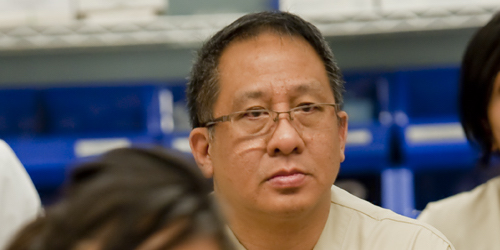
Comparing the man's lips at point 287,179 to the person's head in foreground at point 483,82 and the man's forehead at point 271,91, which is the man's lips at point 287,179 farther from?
the person's head in foreground at point 483,82

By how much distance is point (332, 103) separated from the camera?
1.13m

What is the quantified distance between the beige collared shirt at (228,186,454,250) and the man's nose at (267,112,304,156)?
0.23m

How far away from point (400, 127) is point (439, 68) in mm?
367

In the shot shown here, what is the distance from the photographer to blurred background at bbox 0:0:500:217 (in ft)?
6.42

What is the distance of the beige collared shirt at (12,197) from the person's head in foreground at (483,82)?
1.11m

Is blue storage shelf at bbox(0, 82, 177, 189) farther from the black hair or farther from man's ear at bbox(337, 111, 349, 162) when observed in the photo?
man's ear at bbox(337, 111, 349, 162)

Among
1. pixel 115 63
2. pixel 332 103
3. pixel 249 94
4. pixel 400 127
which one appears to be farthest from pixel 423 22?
pixel 115 63

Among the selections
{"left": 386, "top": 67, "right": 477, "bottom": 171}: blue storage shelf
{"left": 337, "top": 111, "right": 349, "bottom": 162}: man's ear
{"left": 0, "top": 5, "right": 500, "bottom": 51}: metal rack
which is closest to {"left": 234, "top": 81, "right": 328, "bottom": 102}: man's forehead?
{"left": 337, "top": 111, "right": 349, "bottom": 162}: man's ear

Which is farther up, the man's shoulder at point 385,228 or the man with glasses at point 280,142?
the man with glasses at point 280,142

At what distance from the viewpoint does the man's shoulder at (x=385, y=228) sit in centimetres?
108

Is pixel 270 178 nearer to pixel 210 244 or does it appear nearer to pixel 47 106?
pixel 210 244

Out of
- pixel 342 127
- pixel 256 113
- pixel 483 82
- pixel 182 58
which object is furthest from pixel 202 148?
pixel 182 58

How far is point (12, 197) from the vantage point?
1236mm

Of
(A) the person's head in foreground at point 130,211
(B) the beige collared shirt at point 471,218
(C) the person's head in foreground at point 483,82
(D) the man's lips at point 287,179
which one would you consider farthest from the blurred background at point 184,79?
(A) the person's head in foreground at point 130,211
